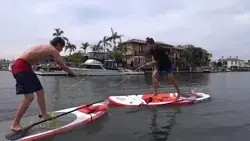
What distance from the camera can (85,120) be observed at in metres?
6.74

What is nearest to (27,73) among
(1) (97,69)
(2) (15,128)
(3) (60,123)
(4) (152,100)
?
(2) (15,128)

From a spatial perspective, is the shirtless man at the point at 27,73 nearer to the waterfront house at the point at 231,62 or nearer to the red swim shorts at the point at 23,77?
the red swim shorts at the point at 23,77

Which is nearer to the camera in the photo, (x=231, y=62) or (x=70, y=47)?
(x=70, y=47)

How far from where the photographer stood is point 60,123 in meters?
6.27

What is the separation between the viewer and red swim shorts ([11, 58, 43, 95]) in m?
5.49

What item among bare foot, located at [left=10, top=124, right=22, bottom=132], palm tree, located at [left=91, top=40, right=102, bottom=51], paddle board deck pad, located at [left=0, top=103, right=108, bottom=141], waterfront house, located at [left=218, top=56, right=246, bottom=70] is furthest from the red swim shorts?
waterfront house, located at [left=218, top=56, right=246, bottom=70]

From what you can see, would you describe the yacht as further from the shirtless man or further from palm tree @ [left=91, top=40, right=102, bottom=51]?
the shirtless man

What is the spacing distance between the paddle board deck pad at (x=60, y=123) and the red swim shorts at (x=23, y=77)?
34.6 inches

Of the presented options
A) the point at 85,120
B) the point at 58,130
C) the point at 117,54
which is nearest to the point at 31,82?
the point at 58,130

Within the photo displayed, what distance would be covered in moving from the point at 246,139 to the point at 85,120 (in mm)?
3805

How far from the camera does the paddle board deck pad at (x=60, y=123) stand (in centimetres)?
544

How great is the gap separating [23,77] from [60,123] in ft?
4.83

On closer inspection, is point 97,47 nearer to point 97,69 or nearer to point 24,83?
point 97,69

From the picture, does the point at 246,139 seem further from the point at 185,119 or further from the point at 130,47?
the point at 130,47
